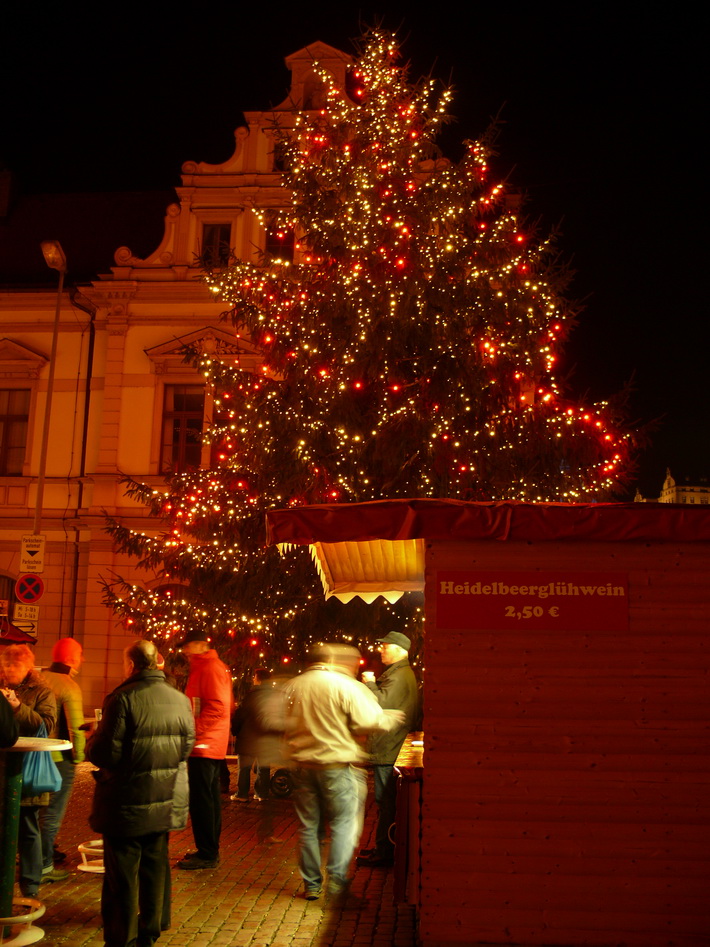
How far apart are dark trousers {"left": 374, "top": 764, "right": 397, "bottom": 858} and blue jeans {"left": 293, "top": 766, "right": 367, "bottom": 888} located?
1.17 metres

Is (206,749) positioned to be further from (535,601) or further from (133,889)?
(535,601)

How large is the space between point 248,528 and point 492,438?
3555mm

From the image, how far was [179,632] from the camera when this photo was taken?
13156 millimetres

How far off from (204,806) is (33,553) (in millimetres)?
8998

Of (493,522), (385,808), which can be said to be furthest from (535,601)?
(385,808)

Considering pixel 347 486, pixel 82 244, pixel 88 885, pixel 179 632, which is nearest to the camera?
pixel 88 885

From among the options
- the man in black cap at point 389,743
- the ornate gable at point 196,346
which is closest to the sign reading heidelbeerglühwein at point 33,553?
the ornate gable at point 196,346

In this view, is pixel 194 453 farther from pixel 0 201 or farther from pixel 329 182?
pixel 0 201

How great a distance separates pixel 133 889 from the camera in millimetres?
5621

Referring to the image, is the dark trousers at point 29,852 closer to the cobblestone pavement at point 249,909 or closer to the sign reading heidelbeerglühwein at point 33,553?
the cobblestone pavement at point 249,909

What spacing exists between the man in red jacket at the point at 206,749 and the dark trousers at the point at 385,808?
1.43 m

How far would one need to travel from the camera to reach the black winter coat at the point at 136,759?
18.3 feet

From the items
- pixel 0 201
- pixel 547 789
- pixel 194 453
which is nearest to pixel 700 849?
pixel 547 789

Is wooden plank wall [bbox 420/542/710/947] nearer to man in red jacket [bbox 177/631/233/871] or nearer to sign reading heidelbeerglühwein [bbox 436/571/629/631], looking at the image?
sign reading heidelbeerglühwein [bbox 436/571/629/631]
